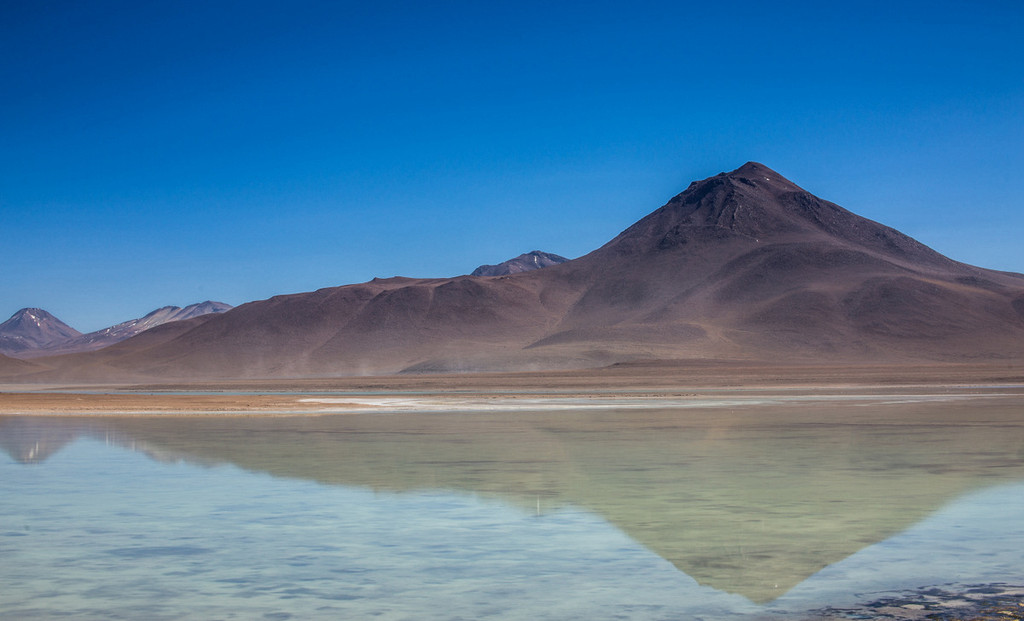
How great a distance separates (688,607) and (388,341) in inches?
5143

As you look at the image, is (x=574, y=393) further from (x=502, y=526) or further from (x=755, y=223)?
(x=755, y=223)

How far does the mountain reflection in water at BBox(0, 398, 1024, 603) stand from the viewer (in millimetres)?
8688

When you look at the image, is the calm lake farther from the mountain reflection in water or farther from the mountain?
the mountain

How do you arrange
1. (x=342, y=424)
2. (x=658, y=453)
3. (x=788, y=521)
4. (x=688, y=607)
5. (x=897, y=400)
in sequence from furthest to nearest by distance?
(x=897, y=400), (x=342, y=424), (x=658, y=453), (x=788, y=521), (x=688, y=607)

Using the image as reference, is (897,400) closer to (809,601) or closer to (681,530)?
(681,530)

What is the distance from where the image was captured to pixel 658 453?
16.1m

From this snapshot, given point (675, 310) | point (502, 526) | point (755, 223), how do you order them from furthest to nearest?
point (755, 223) < point (675, 310) < point (502, 526)

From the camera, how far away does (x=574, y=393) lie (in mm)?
45406

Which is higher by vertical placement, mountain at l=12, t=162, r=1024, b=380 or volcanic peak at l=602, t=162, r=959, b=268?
volcanic peak at l=602, t=162, r=959, b=268

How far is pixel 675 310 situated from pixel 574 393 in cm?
8892

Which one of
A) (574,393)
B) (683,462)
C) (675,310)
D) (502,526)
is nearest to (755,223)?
(675,310)

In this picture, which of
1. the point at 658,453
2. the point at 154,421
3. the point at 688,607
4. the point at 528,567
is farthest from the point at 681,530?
the point at 154,421

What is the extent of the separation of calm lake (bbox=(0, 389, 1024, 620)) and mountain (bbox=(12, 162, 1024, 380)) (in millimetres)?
79497

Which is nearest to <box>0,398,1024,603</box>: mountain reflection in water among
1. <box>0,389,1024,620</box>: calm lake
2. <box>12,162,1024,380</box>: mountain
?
<box>0,389,1024,620</box>: calm lake
